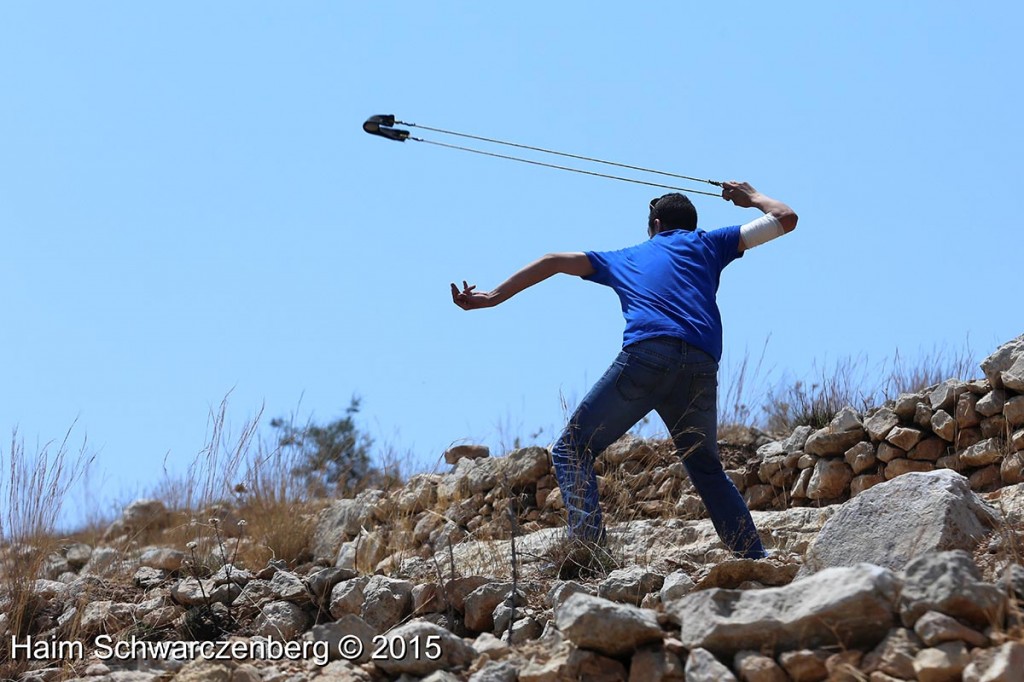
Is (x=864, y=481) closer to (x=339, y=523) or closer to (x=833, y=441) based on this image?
(x=833, y=441)

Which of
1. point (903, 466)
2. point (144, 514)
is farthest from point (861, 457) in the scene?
point (144, 514)

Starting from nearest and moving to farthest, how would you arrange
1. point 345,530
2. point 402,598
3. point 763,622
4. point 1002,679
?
1. point 1002,679
2. point 763,622
3. point 402,598
4. point 345,530

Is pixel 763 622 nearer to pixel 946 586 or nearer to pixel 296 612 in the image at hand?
pixel 946 586

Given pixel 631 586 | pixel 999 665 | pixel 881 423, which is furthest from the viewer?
pixel 881 423

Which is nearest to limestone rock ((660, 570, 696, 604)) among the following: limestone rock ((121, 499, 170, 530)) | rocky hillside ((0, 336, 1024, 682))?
rocky hillside ((0, 336, 1024, 682))

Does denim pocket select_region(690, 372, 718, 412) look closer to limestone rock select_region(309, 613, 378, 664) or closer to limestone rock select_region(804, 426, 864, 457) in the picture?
limestone rock select_region(309, 613, 378, 664)

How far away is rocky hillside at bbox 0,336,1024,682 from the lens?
3461mm

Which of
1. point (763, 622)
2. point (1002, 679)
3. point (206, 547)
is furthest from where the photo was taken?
point (206, 547)

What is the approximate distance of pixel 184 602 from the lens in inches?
222

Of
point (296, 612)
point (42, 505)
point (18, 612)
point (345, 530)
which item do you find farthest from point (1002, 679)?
point (345, 530)

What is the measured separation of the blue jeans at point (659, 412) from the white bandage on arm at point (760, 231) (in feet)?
2.12

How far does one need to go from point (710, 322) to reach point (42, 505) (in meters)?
3.50

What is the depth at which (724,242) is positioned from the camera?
574 centimetres

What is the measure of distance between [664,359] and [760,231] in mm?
846
